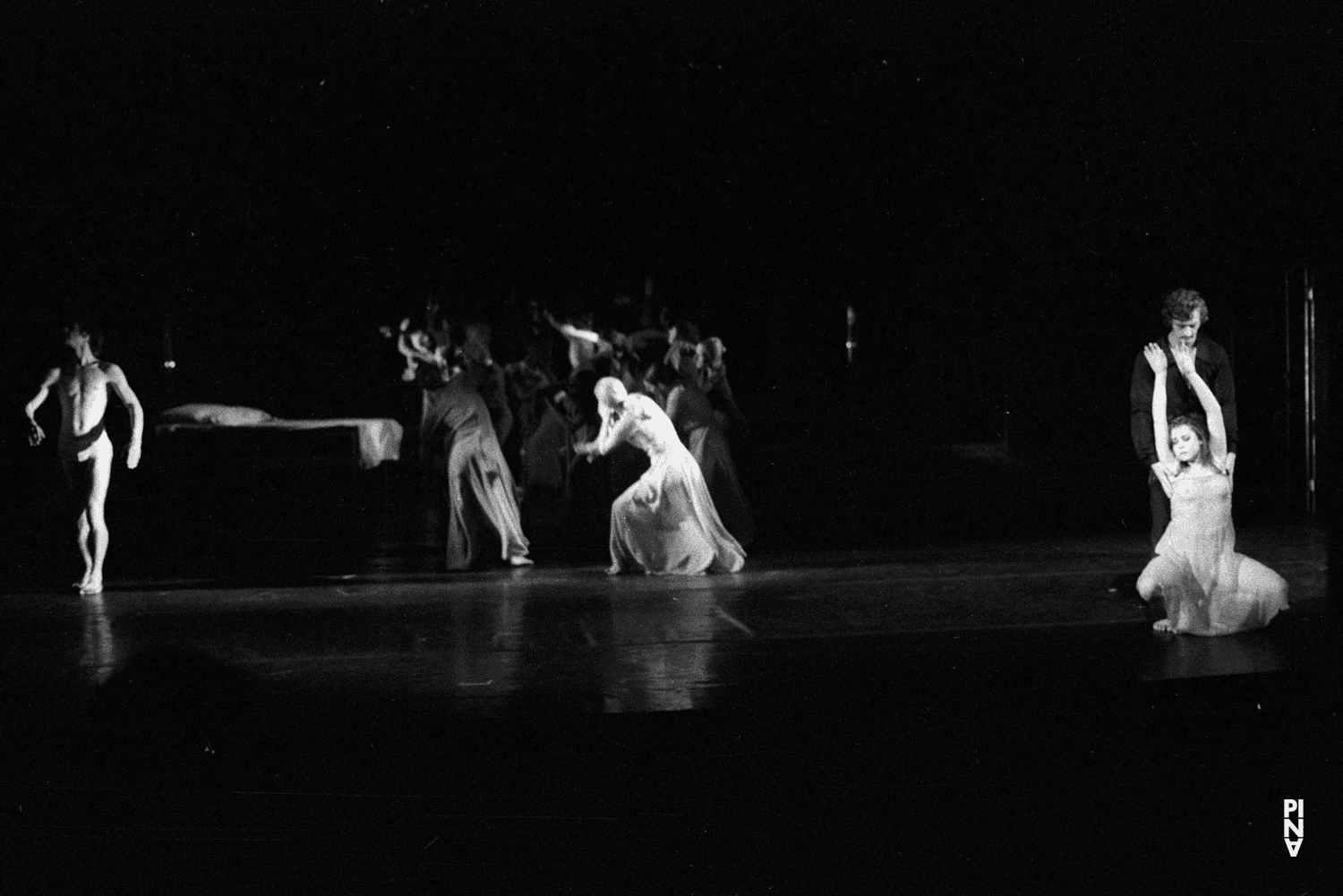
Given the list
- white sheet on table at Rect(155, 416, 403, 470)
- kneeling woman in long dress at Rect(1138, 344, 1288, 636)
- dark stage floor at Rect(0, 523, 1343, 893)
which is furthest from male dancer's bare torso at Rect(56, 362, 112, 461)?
kneeling woman in long dress at Rect(1138, 344, 1288, 636)

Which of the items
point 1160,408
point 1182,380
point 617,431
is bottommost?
point 617,431

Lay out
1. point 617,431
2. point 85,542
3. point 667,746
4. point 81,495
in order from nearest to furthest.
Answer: point 667,746
point 81,495
point 85,542
point 617,431

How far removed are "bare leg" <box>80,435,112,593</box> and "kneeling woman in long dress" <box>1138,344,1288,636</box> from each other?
5015 mm

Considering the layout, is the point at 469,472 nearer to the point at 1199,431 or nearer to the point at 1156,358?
the point at 1156,358

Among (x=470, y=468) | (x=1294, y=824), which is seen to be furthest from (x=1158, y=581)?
(x=470, y=468)

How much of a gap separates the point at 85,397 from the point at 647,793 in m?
4.46

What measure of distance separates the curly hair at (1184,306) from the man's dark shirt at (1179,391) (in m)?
0.13

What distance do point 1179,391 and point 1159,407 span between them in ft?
0.58

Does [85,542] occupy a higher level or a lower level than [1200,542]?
lower

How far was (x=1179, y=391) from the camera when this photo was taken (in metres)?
6.30

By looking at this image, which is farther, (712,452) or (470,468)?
(712,452)

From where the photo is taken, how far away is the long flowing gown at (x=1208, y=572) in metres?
5.97

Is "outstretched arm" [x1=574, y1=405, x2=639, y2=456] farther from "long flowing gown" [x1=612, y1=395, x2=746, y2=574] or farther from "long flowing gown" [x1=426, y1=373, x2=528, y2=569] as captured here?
"long flowing gown" [x1=426, y1=373, x2=528, y2=569]

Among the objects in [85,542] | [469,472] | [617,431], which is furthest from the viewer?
[469,472]
